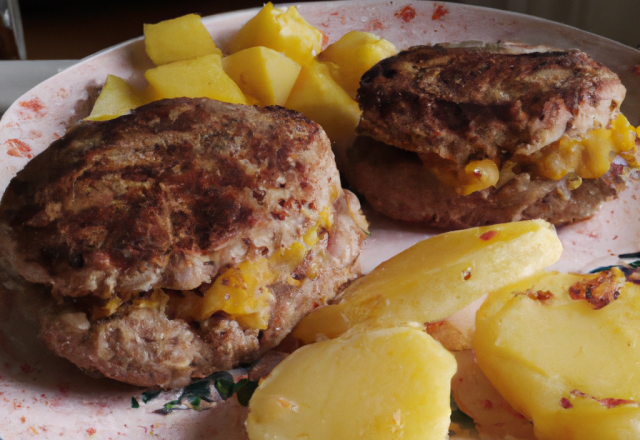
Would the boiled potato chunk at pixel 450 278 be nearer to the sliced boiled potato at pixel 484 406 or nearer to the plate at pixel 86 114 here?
the sliced boiled potato at pixel 484 406

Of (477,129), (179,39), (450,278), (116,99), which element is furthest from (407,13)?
(450,278)

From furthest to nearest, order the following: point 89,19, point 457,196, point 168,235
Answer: point 89,19 → point 457,196 → point 168,235

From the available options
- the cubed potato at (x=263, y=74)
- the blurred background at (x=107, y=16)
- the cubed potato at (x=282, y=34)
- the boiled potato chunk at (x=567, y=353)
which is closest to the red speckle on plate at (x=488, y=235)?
the boiled potato chunk at (x=567, y=353)

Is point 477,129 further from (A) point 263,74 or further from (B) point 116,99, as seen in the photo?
(B) point 116,99

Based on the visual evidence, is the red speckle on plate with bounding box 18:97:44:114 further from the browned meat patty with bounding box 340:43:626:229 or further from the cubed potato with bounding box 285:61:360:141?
the browned meat patty with bounding box 340:43:626:229

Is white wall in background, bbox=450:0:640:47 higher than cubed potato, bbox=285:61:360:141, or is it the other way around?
cubed potato, bbox=285:61:360:141

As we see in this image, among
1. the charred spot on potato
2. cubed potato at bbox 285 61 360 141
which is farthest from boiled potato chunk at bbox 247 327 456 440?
cubed potato at bbox 285 61 360 141
